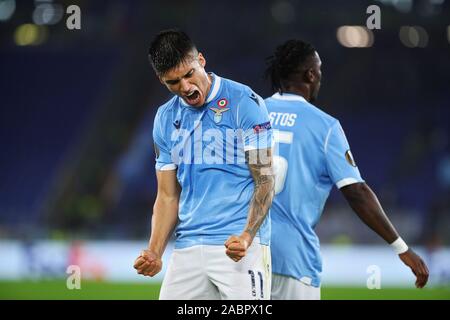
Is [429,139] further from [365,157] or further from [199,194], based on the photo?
[199,194]

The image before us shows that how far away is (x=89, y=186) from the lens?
1920 centimetres

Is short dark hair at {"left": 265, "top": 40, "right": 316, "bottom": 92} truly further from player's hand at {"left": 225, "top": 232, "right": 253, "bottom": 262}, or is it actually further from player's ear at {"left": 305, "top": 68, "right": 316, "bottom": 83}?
player's hand at {"left": 225, "top": 232, "right": 253, "bottom": 262}

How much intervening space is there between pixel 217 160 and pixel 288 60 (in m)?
1.35

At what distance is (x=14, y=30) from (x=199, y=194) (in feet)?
60.1

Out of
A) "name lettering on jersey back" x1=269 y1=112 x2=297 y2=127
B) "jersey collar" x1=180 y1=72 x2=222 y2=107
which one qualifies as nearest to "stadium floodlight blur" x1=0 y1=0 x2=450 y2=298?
"name lettering on jersey back" x1=269 y1=112 x2=297 y2=127

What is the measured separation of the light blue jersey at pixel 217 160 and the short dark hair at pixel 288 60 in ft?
3.47

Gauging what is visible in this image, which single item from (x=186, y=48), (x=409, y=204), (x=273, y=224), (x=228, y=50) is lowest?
(x=409, y=204)

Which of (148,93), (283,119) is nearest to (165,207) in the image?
(283,119)

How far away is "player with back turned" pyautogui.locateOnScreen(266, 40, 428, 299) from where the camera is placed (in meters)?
4.65

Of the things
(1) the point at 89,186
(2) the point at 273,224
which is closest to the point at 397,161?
(1) the point at 89,186

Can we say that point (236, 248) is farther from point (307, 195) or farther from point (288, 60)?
point (288, 60)

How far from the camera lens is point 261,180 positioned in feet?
12.8

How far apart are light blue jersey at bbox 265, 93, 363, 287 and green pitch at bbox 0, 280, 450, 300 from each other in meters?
6.33

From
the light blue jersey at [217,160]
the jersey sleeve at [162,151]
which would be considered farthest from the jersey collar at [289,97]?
the jersey sleeve at [162,151]
